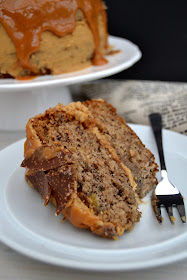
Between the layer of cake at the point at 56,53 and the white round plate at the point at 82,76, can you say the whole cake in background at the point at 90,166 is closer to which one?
the white round plate at the point at 82,76

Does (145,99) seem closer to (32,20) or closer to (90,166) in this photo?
(32,20)

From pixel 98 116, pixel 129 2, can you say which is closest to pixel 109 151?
pixel 98 116

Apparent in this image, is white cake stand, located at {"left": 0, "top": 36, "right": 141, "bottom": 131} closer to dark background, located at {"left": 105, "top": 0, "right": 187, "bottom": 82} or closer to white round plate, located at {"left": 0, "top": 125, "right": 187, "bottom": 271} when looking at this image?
white round plate, located at {"left": 0, "top": 125, "right": 187, "bottom": 271}

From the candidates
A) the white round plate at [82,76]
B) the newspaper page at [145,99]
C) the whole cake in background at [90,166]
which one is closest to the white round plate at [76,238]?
the whole cake in background at [90,166]

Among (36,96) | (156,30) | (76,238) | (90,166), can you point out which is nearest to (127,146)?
(90,166)

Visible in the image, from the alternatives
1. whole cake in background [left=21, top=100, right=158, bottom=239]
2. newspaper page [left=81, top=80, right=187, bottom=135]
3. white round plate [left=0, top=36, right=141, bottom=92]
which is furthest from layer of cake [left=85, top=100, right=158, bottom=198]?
newspaper page [left=81, top=80, right=187, bottom=135]
